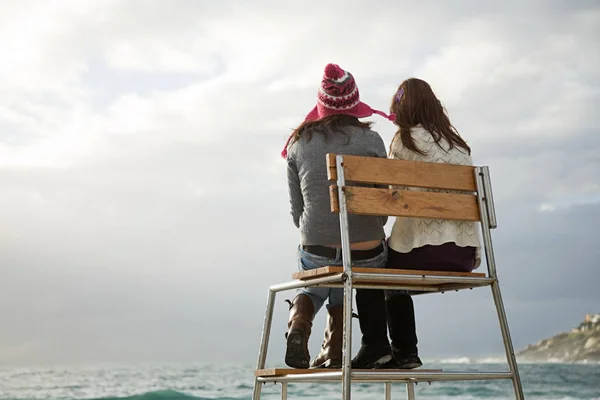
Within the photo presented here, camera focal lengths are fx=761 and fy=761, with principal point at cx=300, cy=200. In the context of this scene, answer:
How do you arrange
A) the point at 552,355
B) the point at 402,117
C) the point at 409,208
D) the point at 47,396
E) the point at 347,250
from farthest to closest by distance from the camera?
the point at 552,355 < the point at 47,396 < the point at 402,117 < the point at 409,208 < the point at 347,250

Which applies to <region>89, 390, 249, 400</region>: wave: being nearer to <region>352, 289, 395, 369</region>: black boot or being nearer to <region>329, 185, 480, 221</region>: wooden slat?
<region>352, 289, 395, 369</region>: black boot

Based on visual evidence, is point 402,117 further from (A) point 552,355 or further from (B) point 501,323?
(A) point 552,355

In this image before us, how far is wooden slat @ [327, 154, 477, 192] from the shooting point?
8.69ft

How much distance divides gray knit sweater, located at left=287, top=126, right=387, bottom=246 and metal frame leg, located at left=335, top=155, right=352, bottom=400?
1.23 ft

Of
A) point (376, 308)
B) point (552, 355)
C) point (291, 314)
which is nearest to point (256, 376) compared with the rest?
point (291, 314)

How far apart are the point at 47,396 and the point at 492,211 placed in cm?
989

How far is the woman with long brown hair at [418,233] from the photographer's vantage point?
9.77 ft

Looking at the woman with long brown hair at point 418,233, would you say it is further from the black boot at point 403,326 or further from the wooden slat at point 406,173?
the wooden slat at point 406,173

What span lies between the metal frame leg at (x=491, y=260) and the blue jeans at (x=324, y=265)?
41 cm

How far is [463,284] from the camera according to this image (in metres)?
2.93

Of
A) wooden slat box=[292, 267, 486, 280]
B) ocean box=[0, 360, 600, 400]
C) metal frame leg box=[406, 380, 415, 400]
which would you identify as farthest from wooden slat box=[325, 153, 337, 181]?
ocean box=[0, 360, 600, 400]

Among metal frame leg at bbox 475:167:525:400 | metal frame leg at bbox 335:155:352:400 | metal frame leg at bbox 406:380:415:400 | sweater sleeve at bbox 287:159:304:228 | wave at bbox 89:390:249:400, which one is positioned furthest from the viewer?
wave at bbox 89:390:249:400

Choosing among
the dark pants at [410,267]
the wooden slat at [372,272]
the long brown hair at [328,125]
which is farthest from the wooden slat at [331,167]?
the dark pants at [410,267]

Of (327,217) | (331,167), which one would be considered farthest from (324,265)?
(331,167)
